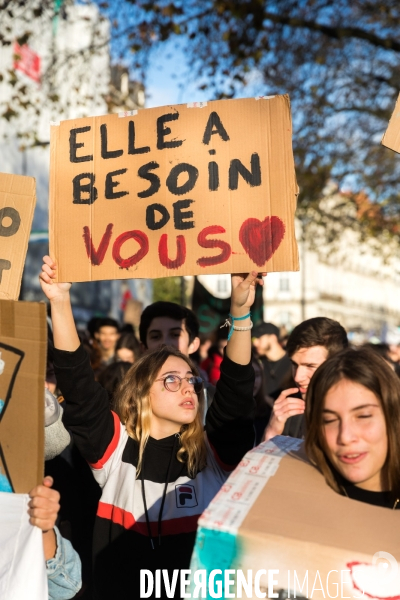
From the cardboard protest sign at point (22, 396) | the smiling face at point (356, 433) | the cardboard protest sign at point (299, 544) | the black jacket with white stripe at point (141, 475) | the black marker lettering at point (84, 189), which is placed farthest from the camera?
the black marker lettering at point (84, 189)

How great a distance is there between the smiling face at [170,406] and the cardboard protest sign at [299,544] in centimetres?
78

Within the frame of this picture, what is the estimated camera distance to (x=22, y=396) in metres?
2.06

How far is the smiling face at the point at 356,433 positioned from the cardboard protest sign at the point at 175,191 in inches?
26.4

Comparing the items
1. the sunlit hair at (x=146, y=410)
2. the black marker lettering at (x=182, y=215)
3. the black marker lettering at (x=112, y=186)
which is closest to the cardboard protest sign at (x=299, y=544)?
the sunlit hair at (x=146, y=410)

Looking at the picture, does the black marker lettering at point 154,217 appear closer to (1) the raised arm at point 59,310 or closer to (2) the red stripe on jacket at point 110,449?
(1) the raised arm at point 59,310

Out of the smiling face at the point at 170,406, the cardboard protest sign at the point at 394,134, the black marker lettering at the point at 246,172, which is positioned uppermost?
the cardboard protest sign at the point at 394,134

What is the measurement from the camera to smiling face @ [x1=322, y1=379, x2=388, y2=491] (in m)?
1.90

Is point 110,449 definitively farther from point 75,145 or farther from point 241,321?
point 75,145

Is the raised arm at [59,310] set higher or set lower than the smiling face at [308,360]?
higher

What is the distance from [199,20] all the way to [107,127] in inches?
217

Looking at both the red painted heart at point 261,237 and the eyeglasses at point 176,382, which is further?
the eyeglasses at point 176,382

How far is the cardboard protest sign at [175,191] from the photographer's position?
258cm

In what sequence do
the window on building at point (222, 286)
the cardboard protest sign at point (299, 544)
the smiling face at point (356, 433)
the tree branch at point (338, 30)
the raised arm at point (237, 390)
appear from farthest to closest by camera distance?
the window on building at point (222, 286)
the tree branch at point (338, 30)
the raised arm at point (237, 390)
the smiling face at point (356, 433)
the cardboard protest sign at point (299, 544)

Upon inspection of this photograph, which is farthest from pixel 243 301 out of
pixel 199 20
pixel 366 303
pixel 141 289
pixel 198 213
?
pixel 366 303
